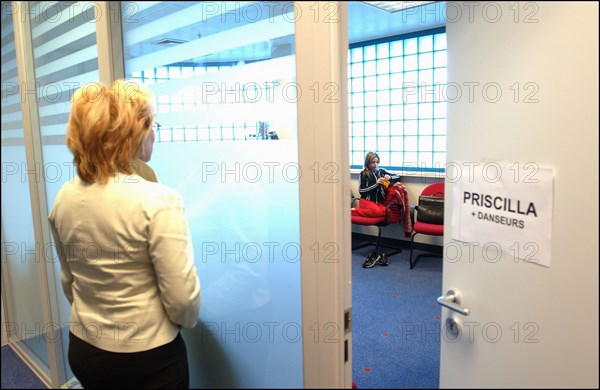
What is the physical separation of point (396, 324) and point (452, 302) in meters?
1.94

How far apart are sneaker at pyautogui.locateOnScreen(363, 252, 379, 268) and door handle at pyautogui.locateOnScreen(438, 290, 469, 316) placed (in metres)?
3.07

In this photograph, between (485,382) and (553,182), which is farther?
(485,382)

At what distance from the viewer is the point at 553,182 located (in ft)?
2.79

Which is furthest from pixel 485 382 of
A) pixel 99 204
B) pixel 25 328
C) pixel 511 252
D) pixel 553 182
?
pixel 25 328

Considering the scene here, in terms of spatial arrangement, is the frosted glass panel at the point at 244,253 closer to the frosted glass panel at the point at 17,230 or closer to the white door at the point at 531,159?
the white door at the point at 531,159

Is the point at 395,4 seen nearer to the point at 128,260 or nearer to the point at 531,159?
the point at 531,159

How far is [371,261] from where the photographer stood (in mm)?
4223

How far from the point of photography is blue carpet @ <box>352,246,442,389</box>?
229 centimetres

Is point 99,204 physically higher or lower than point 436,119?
lower

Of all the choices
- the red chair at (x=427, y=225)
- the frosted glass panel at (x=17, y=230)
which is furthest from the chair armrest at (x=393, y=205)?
the frosted glass panel at (x=17, y=230)

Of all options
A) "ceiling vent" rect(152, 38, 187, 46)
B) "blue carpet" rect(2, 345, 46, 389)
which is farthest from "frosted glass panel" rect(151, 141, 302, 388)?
"blue carpet" rect(2, 345, 46, 389)

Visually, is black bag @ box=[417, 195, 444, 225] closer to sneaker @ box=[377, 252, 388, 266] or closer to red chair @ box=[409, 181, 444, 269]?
red chair @ box=[409, 181, 444, 269]

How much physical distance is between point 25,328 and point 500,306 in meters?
2.81

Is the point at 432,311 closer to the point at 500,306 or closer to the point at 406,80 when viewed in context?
the point at 500,306
